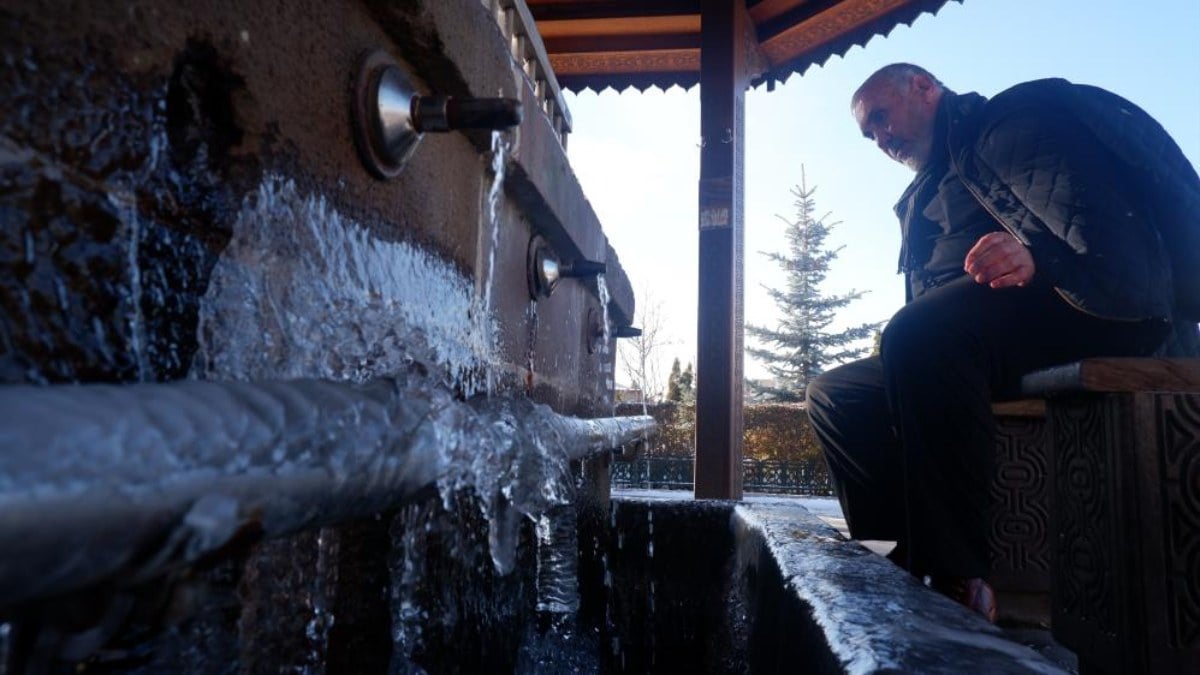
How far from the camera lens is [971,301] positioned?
202 cm

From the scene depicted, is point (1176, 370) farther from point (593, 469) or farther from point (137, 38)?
point (137, 38)

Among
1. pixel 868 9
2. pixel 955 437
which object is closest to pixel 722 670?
pixel 955 437

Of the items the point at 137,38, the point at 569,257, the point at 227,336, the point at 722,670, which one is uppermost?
the point at 569,257

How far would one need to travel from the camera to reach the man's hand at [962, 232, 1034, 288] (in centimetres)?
193

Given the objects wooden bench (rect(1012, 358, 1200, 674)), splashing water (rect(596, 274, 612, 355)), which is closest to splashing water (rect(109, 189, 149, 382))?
wooden bench (rect(1012, 358, 1200, 674))

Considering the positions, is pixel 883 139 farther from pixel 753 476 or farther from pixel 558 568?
pixel 753 476

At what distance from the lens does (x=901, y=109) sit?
249 centimetres

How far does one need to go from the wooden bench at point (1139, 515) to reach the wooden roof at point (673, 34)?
339cm

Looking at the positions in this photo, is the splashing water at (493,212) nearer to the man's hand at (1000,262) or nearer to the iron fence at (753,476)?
the man's hand at (1000,262)

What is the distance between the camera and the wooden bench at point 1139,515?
164 cm

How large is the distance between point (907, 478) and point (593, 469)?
1.23 meters

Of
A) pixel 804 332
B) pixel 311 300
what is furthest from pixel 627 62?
pixel 804 332

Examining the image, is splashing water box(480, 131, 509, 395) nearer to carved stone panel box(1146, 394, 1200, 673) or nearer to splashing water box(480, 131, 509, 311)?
splashing water box(480, 131, 509, 311)

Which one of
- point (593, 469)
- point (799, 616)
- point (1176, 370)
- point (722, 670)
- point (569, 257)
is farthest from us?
point (593, 469)
